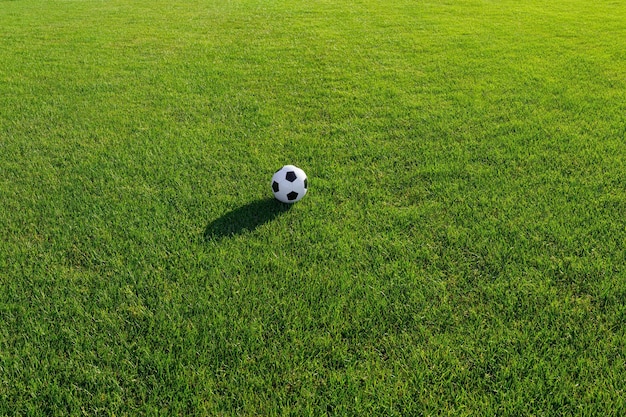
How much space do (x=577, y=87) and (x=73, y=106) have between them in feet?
22.3

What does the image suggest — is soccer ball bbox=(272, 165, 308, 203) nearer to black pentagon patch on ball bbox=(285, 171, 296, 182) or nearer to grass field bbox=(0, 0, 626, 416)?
black pentagon patch on ball bbox=(285, 171, 296, 182)

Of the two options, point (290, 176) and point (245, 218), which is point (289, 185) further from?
point (245, 218)

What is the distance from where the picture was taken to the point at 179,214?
12.4ft

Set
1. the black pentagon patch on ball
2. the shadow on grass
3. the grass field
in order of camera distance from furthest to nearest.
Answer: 1. the black pentagon patch on ball
2. the shadow on grass
3. the grass field

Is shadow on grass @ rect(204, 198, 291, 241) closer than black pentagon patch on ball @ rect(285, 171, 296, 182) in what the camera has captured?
Yes

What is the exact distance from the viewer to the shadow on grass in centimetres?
355

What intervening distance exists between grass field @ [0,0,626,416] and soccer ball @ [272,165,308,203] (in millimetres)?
114

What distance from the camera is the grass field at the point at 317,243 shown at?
2.45 m

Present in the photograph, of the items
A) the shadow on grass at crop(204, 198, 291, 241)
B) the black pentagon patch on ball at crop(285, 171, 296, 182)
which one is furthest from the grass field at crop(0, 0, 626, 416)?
the black pentagon patch on ball at crop(285, 171, 296, 182)

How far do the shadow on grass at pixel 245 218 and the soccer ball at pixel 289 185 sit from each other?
111 millimetres

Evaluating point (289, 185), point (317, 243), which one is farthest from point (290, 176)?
point (317, 243)

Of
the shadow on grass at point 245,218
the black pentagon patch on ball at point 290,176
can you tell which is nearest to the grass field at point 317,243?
the shadow on grass at point 245,218

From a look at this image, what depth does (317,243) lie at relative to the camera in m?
3.44

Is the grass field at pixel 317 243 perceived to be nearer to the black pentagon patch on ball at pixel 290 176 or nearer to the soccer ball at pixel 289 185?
the soccer ball at pixel 289 185
